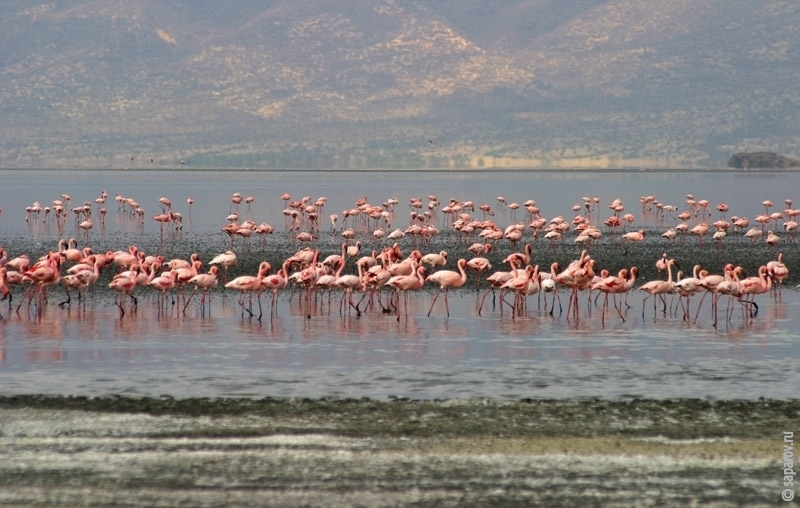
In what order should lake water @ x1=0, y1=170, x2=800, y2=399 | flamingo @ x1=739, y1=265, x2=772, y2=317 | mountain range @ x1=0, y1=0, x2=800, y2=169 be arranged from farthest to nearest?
mountain range @ x1=0, y1=0, x2=800, y2=169
flamingo @ x1=739, y1=265, x2=772, y2=317
lake water @ x1=0, y1=170, x2=800, y2=399

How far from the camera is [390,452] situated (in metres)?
8.09

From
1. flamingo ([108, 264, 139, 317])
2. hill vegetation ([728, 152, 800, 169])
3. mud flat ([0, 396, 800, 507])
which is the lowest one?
mud flat ([0, 396, 800, 507])

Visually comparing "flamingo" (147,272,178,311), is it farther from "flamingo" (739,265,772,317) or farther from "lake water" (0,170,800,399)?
"flamingo" (739,265,772,317)

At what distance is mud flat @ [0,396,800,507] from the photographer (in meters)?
7.18

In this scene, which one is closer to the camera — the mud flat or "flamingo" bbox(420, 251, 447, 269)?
the mud flat

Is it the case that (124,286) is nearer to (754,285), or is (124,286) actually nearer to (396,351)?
(396,351)

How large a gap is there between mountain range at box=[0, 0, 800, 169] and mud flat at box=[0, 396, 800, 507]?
12273 cm

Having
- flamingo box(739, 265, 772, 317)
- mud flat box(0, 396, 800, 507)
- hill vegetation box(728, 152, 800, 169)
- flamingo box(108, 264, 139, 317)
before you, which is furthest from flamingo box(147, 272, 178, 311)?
hill vegetation box(728, 152, 800, 169)

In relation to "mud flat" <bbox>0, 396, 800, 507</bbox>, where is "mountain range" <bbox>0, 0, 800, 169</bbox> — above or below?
above

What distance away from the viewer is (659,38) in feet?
538

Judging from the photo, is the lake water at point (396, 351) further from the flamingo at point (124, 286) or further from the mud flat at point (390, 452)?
the mud flat at point (390, 452)

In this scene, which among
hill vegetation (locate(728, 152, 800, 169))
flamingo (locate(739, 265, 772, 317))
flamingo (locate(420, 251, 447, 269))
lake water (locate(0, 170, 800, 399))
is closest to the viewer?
lake water (locate(0, 170, 800, 399))

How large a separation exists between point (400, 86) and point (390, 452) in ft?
475

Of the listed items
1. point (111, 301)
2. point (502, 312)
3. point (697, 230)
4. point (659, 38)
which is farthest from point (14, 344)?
point (659, 38)
